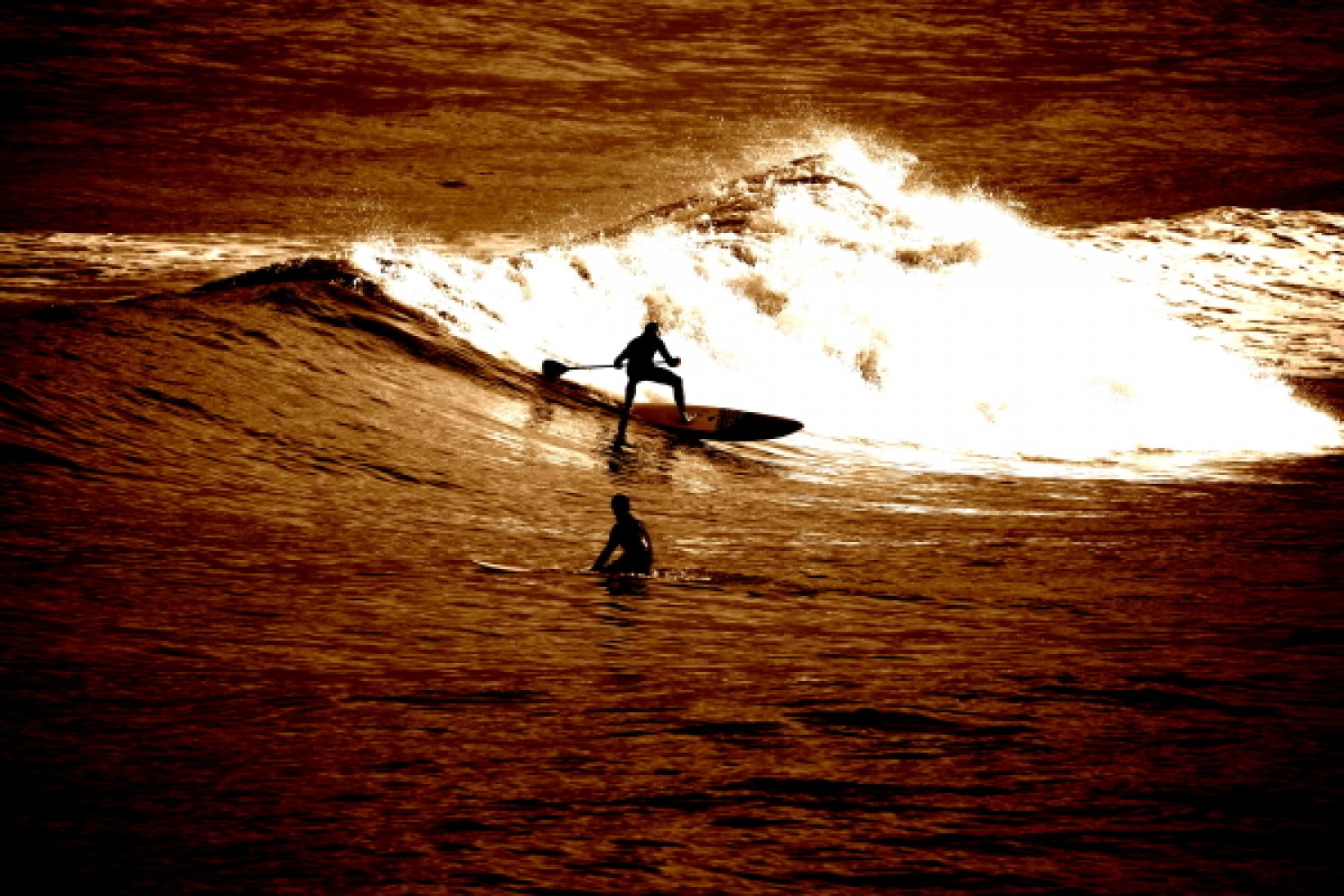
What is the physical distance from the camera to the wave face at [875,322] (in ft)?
57.9

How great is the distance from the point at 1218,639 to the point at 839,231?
14425 millimetres

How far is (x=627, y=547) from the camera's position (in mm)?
9227

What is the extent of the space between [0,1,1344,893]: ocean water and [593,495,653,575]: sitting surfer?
0.16 meters

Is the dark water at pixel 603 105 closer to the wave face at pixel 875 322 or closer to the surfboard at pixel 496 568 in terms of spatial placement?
the wave face at pixel 875 322

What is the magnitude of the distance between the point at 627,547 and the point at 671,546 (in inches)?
56.9

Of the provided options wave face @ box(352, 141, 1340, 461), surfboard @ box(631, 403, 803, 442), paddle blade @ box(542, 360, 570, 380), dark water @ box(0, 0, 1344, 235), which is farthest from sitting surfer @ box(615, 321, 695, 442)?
dark water @ box(0, 0, 1344, 235)

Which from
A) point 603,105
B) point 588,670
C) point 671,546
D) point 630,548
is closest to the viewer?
point 588,670

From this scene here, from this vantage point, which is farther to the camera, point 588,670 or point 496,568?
point 496,568

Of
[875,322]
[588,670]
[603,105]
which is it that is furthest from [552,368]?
[603,105]

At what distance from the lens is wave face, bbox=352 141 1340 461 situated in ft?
57.9

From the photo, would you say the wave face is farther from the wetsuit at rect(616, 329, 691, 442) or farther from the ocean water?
the wetsuit at rect(616, 329, 691, 442)

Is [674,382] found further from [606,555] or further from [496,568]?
[496,568]

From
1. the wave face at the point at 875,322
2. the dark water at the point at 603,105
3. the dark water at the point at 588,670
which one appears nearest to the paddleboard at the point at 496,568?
the dark water at the point at 588,670

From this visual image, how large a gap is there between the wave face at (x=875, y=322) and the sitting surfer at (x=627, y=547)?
7183mm
